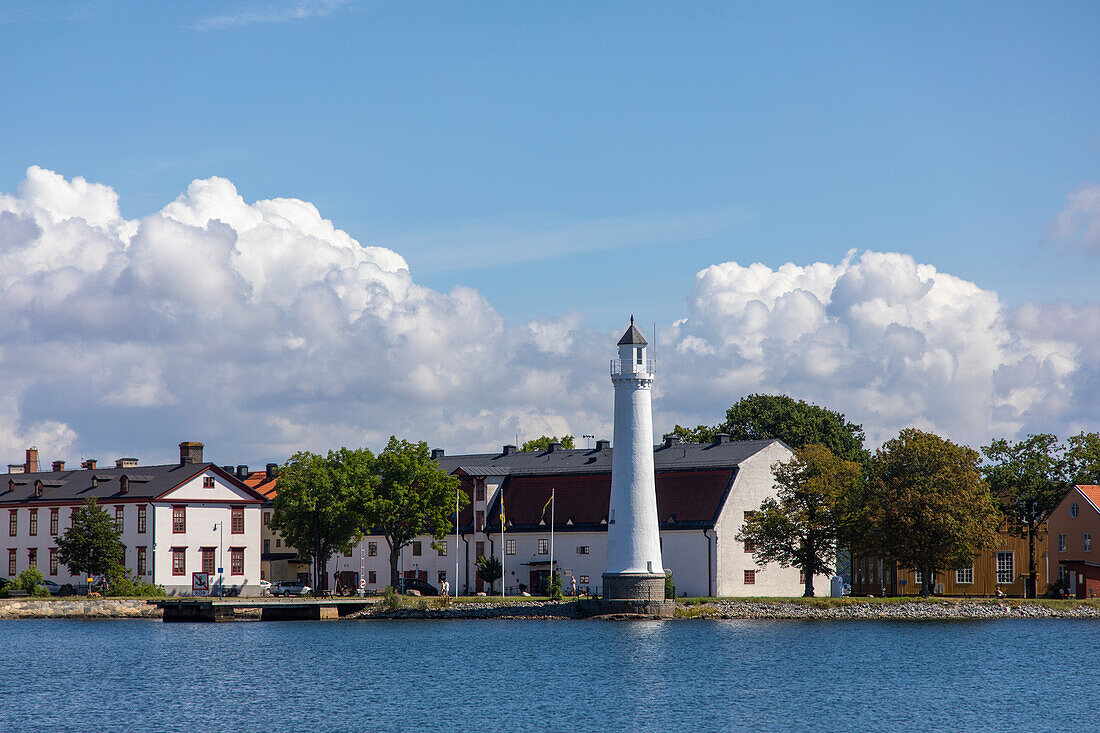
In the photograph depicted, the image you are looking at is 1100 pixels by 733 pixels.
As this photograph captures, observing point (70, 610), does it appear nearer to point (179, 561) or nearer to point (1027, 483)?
point (179, 561)

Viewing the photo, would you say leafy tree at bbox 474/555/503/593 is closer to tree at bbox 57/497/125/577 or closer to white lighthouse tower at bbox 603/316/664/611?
white lighthouse tower at bbox 603/316/664/611

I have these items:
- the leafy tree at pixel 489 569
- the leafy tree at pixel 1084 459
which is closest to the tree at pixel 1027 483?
the leafy tree at pixel 1084 459

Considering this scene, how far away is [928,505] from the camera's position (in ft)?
267

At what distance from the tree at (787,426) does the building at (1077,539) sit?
2296 centimetres

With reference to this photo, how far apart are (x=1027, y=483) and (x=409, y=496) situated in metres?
44.3

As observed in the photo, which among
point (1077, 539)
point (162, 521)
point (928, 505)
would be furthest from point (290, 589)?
point (1077, 539)

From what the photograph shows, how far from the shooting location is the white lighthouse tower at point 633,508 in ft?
265

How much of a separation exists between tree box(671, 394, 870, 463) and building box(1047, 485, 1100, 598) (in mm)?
22964

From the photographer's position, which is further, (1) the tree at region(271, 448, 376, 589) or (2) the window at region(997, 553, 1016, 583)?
(2) the window at region(997, 553, 1016, 583)

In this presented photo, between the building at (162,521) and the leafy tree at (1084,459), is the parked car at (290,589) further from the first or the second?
the leafy tree at (1084,459)

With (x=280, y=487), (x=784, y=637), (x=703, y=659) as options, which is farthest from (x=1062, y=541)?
(x=280, y=487)

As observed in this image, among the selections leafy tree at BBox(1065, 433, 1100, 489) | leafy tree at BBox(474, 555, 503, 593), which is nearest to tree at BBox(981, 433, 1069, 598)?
leafy tree at BBox(1065, 433, 1100, 489)

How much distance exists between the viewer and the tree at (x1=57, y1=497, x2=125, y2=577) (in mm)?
94562

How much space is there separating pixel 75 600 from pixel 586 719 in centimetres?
5530
